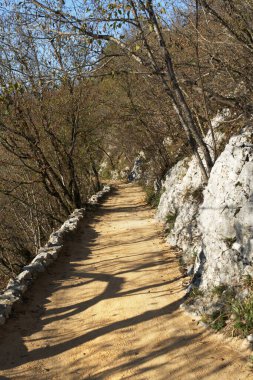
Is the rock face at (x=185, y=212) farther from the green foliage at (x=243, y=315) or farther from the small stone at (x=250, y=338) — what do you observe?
the small stone at (x=250, y=338)

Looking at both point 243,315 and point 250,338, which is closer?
point 250,338

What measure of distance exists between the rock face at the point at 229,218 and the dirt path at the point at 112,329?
3.39 feet

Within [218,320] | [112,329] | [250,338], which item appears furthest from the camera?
[112,329]

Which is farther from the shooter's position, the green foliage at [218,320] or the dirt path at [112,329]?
the green foliage at [218,320]

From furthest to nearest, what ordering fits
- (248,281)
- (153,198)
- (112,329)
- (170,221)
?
(153,198) → (170,221) → (112,329) → (248,281)

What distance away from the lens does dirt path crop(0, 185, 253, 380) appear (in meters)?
5.82

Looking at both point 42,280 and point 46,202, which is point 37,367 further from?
point 46,202

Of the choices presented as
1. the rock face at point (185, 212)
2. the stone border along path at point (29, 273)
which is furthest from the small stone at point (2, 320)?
the rock face at point (185, 212)

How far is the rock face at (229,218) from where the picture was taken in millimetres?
6720

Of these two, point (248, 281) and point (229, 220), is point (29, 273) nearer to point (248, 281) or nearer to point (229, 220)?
point (229, 220)

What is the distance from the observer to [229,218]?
722 cm

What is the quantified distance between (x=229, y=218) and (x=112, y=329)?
278 cm

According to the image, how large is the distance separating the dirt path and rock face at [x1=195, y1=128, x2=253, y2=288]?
1.03 m

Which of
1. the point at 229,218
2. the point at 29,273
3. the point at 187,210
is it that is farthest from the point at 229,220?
the point at 29,273
